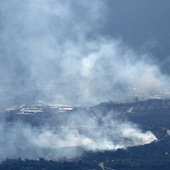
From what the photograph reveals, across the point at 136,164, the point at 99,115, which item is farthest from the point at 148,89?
the point at 136,164

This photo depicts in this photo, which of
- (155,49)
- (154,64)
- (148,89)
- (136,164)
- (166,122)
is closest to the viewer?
(136,164)

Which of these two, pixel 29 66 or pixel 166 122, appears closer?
pixel 166 122

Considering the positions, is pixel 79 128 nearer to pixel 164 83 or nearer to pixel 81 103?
pixel 81 103

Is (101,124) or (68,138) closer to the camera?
(68,138)

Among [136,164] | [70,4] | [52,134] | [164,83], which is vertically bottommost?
[136,164]

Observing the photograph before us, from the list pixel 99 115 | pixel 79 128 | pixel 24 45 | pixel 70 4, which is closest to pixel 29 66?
pixel 24 45

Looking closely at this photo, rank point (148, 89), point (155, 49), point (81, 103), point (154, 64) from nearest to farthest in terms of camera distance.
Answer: point (81, 103) < point (148, 89) < point (154, 64) < point (155, 49)

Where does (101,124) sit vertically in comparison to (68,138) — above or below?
above

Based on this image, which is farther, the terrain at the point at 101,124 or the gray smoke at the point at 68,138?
the gray smoke at the point at 68,138

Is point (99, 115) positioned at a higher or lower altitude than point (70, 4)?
lower

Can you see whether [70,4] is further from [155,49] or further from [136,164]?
[136,164]

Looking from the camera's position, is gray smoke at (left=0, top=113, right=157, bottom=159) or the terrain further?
gray smoke at (left=0, top=113, right=157, bottom=159)
